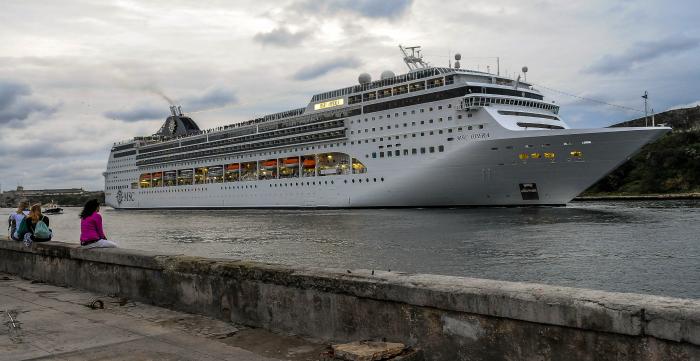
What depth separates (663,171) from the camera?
99.6 m

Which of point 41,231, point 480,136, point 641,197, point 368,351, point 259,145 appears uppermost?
point 259,145

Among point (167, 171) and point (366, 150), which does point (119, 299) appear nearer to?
point (366, 150)

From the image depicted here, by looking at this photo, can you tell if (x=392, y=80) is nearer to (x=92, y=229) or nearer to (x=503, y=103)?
(x=503, y=103)

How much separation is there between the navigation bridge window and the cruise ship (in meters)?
0.20

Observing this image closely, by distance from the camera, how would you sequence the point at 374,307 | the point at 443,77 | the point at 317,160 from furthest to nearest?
the point at 317,160 → the point at 443,77 → the point at 374,307

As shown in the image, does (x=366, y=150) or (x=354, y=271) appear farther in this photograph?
(x=366, y=150)

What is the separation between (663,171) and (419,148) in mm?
66596

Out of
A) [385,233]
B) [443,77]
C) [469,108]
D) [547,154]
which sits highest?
[443,77]

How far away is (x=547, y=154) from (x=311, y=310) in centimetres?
4572

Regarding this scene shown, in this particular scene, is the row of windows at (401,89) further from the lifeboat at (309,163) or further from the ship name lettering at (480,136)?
the lifeboat at (309,163)

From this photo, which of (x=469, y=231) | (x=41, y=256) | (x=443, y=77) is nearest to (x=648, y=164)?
(x=443, y=77)

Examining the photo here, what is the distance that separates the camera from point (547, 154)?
47.8 m

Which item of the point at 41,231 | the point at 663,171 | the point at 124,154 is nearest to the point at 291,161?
the point at 124,154

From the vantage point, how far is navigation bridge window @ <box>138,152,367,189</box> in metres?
66.2
